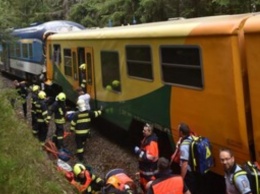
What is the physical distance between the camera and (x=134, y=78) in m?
8.91

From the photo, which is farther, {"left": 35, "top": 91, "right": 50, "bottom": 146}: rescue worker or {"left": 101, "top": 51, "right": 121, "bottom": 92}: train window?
{"left": 35, "top": 91, "right": 50, "bottom": 146}: rescue worker

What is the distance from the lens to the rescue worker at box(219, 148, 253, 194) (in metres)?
4.92

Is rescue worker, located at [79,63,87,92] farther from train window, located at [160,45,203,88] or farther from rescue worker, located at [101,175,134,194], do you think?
rescue worker, located at [101,175,134,194]

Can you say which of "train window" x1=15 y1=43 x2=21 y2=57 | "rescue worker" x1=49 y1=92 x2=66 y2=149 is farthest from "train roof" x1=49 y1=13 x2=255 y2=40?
"train window" x1=15 y1=43 x2=21 y2=57

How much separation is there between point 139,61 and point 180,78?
5.42 ft

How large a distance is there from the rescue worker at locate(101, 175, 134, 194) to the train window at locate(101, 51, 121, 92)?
430cm

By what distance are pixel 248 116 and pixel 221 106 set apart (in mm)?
450

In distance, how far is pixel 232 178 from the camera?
506 cm

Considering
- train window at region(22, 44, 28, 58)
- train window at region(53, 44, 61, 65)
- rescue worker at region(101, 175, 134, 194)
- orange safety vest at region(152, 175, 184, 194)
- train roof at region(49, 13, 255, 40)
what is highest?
train window at region(22, 44, 28, 58)

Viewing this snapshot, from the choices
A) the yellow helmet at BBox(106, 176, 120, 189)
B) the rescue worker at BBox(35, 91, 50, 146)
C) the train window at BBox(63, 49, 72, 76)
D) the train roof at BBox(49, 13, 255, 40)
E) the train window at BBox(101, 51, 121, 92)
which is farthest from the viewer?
the train window at BBox(63, 49, 72, 76)

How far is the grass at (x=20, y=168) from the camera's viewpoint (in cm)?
479

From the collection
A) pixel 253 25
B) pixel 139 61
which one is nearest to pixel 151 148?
pixel 139 61

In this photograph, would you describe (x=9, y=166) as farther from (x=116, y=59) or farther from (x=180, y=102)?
(x=116, y=59)

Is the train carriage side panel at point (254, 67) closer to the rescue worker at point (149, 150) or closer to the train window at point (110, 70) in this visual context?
the rescue worker at point (149, 150)
